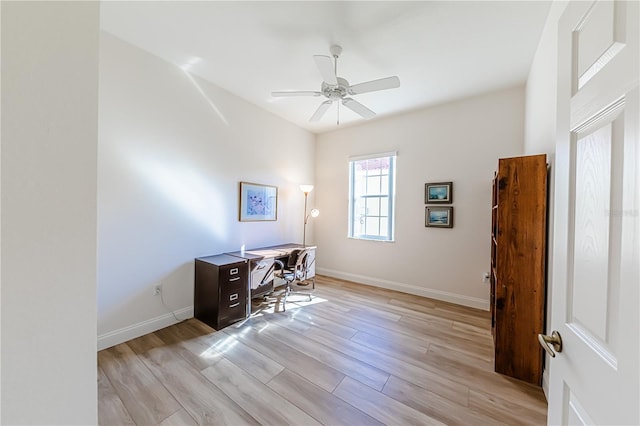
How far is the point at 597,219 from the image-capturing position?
0.68 meters

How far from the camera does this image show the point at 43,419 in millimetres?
576

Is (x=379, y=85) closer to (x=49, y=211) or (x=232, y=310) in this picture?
(x=49, y=211)

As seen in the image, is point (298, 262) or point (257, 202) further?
point (257, 202)

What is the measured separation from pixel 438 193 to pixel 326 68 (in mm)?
2424

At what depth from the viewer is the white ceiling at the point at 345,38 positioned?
1.87 metres

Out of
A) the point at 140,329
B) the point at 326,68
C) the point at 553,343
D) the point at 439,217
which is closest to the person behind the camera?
the point at 553,343

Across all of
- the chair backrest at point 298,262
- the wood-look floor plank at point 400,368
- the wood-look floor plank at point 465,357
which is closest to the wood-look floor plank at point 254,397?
the wood-look floor plank at point 400,368

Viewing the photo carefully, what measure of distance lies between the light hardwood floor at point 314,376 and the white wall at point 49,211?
1245mm

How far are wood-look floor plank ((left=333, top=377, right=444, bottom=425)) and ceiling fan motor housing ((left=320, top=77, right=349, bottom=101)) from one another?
102 inches

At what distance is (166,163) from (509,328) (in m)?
3.61

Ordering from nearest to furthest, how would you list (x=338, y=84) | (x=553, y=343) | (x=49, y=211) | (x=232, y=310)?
(x=49, y=211), (x=553, y=343), (x=338, y=84), (x=232, y=310)

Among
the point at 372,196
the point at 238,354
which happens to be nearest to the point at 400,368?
the point at 238,354

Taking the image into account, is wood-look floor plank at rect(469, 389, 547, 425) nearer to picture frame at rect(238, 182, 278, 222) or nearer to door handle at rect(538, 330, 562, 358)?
door handle at rect(538, 330, 562, 358)

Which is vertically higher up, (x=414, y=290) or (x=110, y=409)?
(x=414, y=290)
